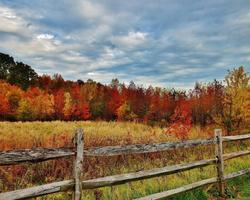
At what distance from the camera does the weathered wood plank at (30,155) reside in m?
4.19

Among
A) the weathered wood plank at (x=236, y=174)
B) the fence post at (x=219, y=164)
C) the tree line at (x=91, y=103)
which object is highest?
the tree line at (x=91, y=103)

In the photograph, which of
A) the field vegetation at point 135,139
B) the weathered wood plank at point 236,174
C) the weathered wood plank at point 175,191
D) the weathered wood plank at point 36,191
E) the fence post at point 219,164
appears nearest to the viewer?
the weathered wood plank at point 36,191

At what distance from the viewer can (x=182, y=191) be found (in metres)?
6.99

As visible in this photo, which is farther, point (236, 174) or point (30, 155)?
point (236, 174)

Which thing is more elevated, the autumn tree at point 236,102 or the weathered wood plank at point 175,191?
the autumn tree at point 236,102

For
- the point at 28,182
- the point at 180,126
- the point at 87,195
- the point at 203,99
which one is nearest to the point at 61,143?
the point at 28,182

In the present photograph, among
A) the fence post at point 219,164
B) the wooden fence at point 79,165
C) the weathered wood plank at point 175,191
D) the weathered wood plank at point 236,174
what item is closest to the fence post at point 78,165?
the wooden fence at point 79,165

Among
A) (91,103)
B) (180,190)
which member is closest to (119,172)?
(180,190)

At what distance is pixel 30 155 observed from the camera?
14.6ft

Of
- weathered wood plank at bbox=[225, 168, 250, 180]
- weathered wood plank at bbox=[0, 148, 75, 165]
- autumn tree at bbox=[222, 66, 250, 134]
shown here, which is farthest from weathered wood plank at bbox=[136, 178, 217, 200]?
autumn tree at bbox=[222, 66, 250, 134]

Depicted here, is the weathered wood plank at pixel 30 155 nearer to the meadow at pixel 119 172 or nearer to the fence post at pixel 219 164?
the meadow at pixel 119 172

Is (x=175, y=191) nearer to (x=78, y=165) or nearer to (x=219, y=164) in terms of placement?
(x=219, y=164)

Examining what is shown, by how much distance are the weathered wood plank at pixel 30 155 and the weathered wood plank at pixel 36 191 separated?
37 centimetres

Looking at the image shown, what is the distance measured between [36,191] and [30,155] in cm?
48
